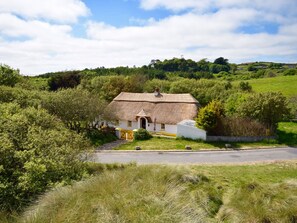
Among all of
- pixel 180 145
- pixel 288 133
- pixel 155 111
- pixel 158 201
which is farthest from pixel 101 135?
pixel 158 201

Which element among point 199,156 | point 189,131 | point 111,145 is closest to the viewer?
point 199,156

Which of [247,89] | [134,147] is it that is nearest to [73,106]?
[134,147]

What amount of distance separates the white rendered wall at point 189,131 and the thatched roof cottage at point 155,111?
91.0 inches

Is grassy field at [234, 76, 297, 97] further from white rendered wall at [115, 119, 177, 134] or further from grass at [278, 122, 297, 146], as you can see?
white rendered wall at [115, 119, 177, 134]

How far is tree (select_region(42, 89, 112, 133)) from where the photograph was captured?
2856 cm

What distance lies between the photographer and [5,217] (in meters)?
7.73

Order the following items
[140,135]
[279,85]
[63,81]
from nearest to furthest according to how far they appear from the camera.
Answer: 1. [140,135]
2. [279,85]
3. [63,81]

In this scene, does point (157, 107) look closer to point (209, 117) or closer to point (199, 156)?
point (209, 117)

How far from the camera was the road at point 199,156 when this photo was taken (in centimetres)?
2176

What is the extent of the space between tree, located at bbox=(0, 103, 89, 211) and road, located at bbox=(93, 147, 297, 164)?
10116 millimetres

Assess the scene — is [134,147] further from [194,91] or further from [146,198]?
[194,91]

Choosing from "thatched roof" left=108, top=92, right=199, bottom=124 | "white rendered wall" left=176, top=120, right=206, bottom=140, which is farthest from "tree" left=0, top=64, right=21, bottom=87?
"white rendered wall" left=176, top=120, right=206, bottom=140

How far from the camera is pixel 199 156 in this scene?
2317cm

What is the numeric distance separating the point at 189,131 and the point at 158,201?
2098 cm
